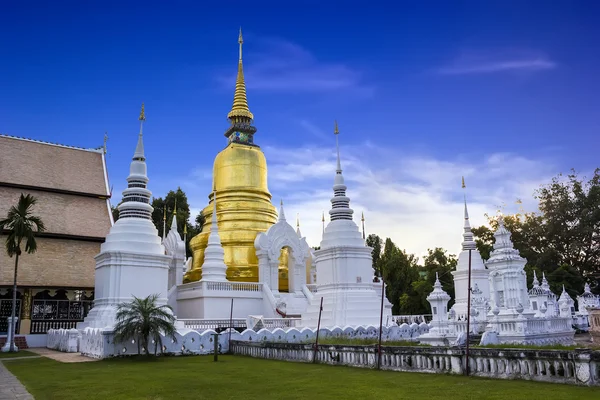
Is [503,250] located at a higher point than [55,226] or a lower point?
lower

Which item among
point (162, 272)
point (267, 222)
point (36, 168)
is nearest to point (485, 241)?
point (267, 222)

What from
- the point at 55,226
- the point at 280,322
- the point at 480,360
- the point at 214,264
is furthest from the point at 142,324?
the point at 55,226

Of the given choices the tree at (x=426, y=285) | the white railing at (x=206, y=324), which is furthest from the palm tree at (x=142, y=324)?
the tree at (x=426, y=285)

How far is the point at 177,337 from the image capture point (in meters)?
16.6

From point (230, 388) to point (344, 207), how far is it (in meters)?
17.1

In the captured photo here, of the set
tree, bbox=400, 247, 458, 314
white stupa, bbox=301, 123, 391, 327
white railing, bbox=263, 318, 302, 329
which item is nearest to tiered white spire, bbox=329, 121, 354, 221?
white stupa, bbox=301, 123, 391, 327

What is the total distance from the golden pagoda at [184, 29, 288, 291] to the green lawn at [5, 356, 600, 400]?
14.4m

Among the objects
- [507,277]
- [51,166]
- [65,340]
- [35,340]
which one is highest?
[51,166]

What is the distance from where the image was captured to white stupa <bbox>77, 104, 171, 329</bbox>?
19.4m

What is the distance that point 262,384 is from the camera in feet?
31.0

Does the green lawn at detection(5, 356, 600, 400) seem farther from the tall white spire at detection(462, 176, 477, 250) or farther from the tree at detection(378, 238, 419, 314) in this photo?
the tree at detection(378, 238, 419, 314)

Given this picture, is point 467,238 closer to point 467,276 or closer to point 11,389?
point 467,276

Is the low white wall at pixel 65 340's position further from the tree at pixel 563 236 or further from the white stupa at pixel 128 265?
the tree at pixel 563 236

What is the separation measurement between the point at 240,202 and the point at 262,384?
2107 centimetres
